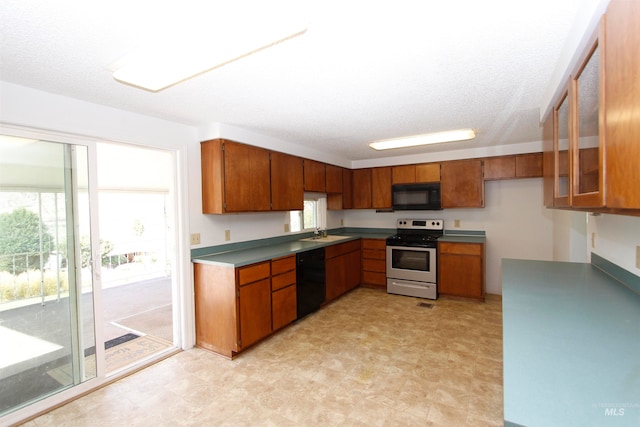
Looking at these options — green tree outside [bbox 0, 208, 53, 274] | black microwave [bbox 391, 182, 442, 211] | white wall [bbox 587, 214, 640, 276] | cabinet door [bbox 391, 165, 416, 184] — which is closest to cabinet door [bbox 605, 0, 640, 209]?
white wall [bbox 587, 214, 640, 276]

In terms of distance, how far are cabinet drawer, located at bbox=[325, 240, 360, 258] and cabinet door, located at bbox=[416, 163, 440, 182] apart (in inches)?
56.9

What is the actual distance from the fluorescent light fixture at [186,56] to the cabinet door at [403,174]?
3.77m

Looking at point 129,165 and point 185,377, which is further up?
point 129,165

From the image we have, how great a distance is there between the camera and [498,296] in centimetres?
434

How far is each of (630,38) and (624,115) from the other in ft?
0.62

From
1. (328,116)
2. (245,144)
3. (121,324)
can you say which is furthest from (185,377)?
(328,116)

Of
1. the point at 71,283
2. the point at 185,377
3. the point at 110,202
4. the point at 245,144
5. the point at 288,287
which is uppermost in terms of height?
the point at 245,144

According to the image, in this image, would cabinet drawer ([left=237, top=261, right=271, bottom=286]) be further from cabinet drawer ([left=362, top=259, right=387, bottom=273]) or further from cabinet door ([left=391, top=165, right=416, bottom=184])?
cabinet door ([left=391, top=165, right=416, bottom=184])

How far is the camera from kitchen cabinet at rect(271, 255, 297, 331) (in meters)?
3.13

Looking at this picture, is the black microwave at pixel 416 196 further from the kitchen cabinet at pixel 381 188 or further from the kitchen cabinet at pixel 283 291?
the kitchen cabinet at pixel 283 291

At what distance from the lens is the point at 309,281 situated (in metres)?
3.66

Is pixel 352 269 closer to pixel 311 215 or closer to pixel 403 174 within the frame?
pixel 311 215

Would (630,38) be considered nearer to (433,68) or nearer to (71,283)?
(433,68)

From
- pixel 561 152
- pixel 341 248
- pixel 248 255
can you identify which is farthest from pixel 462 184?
pixel 248 255
